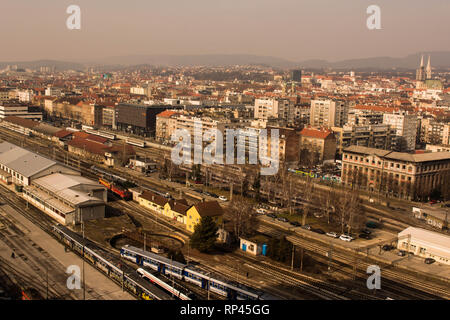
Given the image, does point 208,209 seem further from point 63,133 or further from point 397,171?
point 63,133

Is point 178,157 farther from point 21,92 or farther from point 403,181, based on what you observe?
point 21,92

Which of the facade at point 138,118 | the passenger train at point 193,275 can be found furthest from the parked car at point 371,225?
the facade at point 138,118

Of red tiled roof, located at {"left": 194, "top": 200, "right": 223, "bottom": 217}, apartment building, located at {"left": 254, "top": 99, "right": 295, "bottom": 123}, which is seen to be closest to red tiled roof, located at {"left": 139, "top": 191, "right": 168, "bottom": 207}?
red tiled roof, located at {"left": 194, "top": 200, "right": 223, "bottom": 217}

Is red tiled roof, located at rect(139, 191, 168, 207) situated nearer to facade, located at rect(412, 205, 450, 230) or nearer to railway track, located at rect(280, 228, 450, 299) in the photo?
railway track, located at rect(280, 228, 450, 299)

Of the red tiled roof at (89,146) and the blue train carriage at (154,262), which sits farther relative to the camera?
the red tiled roof at (89,146)

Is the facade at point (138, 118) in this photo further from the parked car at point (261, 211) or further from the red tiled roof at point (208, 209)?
the red tiled roof at point (208, 209)

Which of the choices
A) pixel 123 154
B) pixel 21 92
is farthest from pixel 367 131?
pixel 21 92
